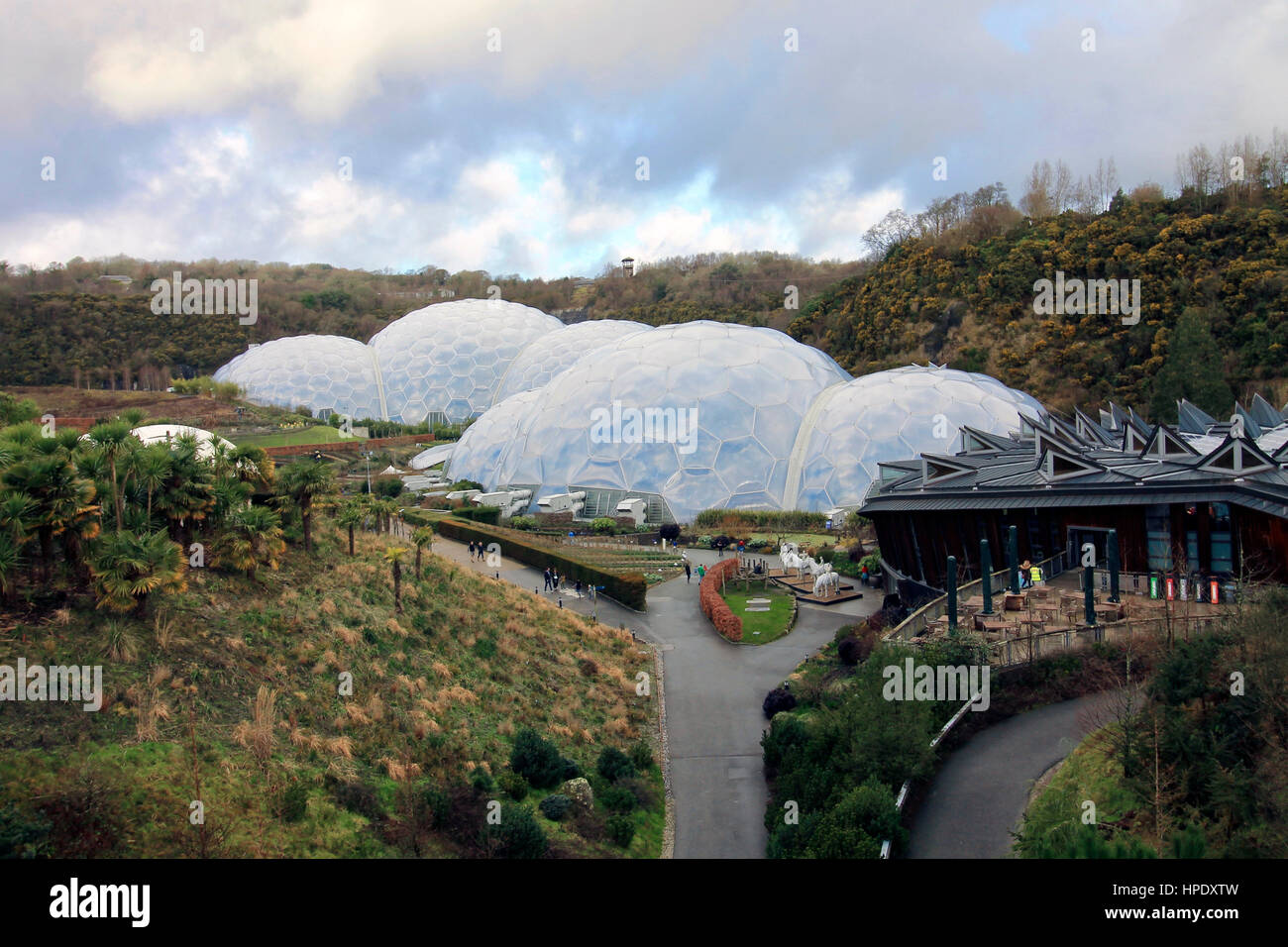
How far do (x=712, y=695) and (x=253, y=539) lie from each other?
10894 millimetres

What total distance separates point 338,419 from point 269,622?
51693 mm

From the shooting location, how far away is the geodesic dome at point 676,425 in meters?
37.9

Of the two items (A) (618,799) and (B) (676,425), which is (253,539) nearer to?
(A) (618,799)

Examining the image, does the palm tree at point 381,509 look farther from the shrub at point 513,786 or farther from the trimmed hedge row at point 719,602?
the shrub at point 513,786

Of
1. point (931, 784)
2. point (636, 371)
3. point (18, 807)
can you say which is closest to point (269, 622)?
point (18, 807)

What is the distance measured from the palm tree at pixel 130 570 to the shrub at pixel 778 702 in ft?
38.6

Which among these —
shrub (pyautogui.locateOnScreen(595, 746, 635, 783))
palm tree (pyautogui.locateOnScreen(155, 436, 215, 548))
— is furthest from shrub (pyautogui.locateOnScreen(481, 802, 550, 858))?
palm tree (pyautogui.locateOnScreen(155, 436, 215, 548))

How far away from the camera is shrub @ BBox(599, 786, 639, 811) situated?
1424 centimetres

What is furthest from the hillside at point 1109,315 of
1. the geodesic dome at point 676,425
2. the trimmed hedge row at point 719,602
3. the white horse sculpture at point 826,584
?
the trimmed hedge row at point 719,602

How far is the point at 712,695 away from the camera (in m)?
19.8

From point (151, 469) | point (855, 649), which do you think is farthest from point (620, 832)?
point (151, 469)

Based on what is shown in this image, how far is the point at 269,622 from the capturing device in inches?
643

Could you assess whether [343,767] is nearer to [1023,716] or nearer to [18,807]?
[18,807]

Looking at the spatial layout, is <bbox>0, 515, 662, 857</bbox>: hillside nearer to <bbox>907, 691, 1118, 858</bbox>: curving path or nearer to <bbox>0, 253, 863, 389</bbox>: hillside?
<bbox>907, 691, 1118, 858</bbox>: curving path
